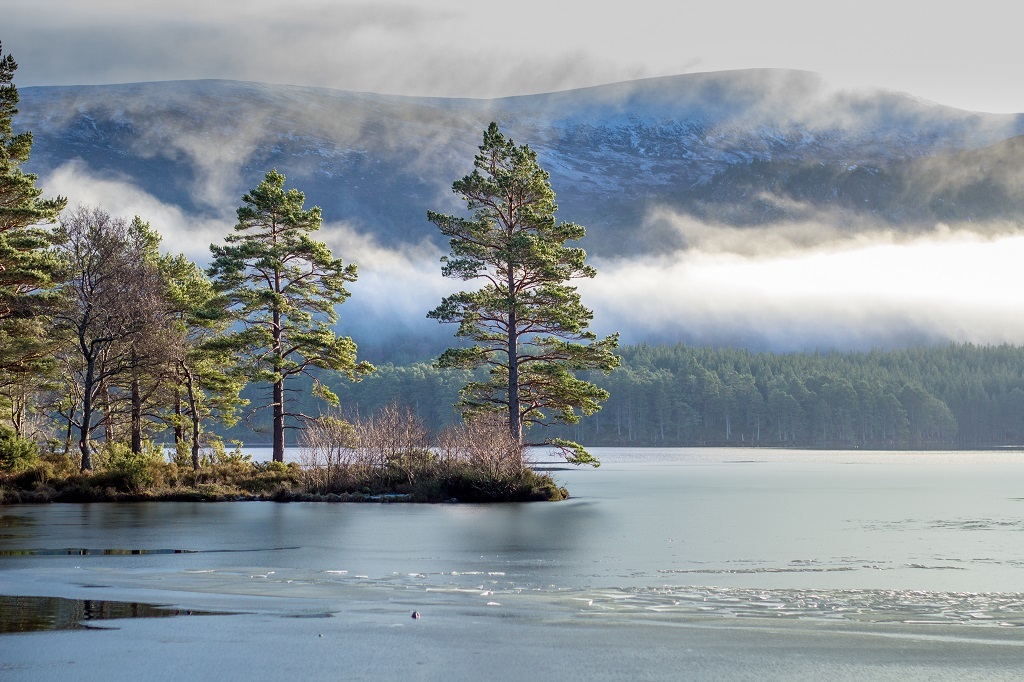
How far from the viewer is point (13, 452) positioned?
164 feet

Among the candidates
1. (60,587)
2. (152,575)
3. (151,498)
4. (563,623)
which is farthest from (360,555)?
(151,498)

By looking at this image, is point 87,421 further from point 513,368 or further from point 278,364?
point 513,368

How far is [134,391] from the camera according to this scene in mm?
62031

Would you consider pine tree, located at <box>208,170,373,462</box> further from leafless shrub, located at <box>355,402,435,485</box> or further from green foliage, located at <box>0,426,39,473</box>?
green foliage, located at <box>0,426,39,473</box>

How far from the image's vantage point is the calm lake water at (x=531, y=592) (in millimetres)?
14211

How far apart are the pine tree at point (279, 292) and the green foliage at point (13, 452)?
1166 centimetres

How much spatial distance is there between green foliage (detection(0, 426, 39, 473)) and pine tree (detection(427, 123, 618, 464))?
20.1 m

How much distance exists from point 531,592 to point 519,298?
37.1 meters

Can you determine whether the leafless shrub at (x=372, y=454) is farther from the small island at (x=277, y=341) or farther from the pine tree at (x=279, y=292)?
the pine tree at (x=279, y=292)

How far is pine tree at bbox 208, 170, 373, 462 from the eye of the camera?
191ft

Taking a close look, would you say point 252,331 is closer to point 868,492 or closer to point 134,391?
point 134,391

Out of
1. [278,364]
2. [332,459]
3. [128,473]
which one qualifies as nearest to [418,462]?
[332,459]

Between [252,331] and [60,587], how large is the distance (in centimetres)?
3900

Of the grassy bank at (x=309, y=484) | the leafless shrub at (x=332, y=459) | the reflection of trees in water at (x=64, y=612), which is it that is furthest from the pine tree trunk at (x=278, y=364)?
the reflection of trees in water at (x=64, y=612)
